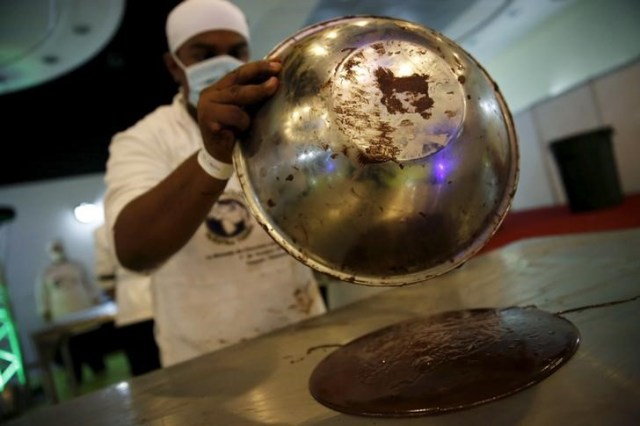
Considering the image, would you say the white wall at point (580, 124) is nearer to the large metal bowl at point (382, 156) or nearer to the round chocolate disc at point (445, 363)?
the round chocolate disc at point (445, 363)

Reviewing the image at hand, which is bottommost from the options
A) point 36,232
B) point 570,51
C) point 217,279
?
point 217,279

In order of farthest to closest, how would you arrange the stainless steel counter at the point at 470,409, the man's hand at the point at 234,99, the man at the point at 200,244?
the man at the point at 200,244
the man's hand at the point at 234,99
the stainless steel counter at the point at 470,409

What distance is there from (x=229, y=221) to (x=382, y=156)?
64cm

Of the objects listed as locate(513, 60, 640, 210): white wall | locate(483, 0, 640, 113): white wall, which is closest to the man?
locate(513, 60, 640, 210): white wall

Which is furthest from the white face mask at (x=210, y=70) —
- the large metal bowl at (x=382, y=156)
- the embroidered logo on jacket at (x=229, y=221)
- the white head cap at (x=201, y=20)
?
the large metal bowl at (x=382, y=156)

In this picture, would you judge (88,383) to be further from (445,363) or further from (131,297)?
(445,363)

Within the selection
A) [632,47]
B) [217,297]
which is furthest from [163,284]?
[632,47]

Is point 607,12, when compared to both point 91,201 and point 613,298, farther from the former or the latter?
point 91,201

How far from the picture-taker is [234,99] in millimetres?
581

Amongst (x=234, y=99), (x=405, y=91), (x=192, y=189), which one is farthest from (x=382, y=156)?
(x=192, y=189)

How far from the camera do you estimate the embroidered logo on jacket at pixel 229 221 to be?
105cm

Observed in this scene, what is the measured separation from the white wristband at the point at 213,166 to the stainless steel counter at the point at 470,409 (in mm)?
328

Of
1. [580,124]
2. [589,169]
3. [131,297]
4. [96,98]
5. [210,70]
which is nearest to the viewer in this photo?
[210,70]

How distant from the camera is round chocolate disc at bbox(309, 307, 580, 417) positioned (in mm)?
484
